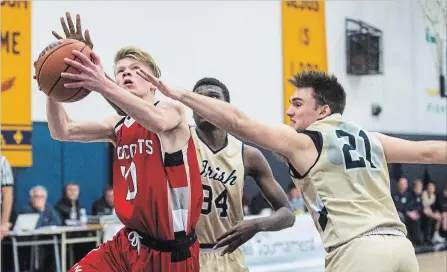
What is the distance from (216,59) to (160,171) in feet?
33.5

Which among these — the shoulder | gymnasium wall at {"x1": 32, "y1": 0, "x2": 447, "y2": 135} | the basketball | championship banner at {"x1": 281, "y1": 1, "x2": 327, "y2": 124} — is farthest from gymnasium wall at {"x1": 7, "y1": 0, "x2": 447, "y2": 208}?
Result: the basketball

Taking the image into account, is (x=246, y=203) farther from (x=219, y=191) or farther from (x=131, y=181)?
(x=131, y=181)

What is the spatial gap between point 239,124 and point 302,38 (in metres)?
12.2

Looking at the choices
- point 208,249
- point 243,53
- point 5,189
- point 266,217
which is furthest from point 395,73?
point 208,249

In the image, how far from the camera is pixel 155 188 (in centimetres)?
363

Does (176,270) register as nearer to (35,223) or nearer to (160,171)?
(160,171)

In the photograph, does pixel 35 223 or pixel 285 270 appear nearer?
pixel 285 270

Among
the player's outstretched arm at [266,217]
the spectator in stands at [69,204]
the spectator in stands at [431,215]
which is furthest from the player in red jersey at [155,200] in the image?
the spectator in stands at [431,215]

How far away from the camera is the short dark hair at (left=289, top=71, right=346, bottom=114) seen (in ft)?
11.8

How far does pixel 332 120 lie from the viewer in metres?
3.44

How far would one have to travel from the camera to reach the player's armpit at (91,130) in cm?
404

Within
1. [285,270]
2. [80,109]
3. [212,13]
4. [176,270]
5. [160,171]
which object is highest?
[212,13]

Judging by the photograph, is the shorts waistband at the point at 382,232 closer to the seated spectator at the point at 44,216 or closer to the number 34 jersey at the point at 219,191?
the number 34 jersey at the point at 219,191

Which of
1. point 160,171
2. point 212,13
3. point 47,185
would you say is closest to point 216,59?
point 212,13
